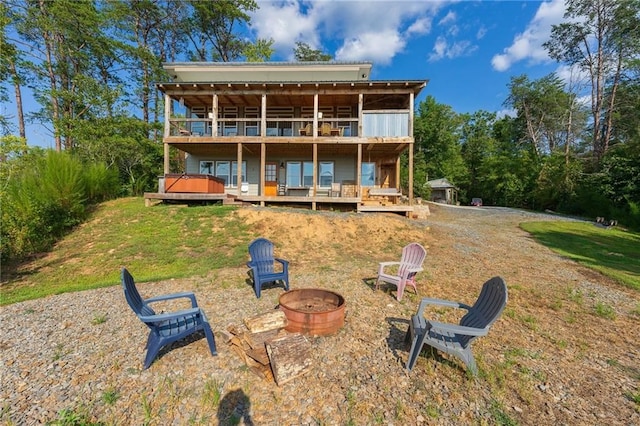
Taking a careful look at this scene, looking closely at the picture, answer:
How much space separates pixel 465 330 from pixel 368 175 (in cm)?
1384

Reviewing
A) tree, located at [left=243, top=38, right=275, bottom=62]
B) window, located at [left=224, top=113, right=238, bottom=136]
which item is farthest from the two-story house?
tree, located at [left=243, top=38, right=275, bottom=62]

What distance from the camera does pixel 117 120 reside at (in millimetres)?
18797

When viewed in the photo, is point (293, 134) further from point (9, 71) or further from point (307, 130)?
point (9, 71)

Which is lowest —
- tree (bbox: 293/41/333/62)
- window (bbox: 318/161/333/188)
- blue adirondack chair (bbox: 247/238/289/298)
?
blue adirondack chair (bbox: 247/238/289/298)

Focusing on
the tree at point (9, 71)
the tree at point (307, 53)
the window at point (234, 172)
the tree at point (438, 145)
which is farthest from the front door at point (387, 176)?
the tree at point (307, 53)

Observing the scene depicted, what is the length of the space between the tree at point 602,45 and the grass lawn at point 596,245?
13117mm

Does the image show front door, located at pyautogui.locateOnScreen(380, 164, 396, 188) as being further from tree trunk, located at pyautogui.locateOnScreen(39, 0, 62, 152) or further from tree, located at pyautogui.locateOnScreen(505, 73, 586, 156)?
tree, located at pyautogui.locateOnScreen(505, 73, 586, 156)

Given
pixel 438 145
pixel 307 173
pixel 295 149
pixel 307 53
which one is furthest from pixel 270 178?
pixel 438 145

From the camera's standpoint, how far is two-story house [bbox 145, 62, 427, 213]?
12.9 m

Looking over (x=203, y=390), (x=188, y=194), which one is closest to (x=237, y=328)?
(x=203, y=390)

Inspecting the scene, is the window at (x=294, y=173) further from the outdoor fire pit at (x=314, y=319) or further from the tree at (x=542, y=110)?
the tree at (x=542, y=110)

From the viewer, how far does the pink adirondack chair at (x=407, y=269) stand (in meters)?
5.03

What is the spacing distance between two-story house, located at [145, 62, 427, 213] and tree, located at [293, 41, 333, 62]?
1928 cm

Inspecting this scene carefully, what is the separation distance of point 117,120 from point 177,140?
936cm
